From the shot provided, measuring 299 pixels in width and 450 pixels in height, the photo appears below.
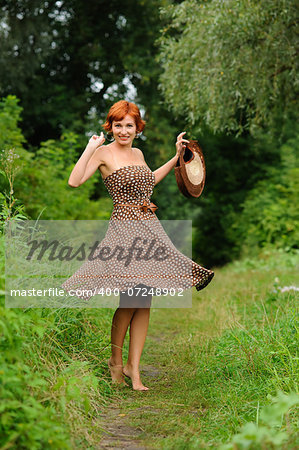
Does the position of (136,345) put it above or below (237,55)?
below

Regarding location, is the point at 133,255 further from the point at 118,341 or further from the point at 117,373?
the point at 117,373

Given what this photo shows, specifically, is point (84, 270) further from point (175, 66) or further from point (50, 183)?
point (175, 66)

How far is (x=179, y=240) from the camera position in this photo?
18.6 metres

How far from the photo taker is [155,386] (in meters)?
3.89

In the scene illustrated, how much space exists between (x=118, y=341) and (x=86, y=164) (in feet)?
4.21

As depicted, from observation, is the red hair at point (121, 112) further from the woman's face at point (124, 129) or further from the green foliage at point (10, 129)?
the green foliage at point (10, 129)

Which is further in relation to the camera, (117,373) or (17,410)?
(117,373)

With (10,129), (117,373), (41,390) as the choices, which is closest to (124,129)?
(117,373)

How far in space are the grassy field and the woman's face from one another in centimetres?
130

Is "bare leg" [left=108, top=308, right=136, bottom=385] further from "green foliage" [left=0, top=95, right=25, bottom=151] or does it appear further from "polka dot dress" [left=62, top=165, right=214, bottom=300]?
"green foliage" [left=0, top=95, right=25, bottom=151]

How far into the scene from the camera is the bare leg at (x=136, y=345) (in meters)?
3.81

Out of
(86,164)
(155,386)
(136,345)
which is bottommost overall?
(155,386)

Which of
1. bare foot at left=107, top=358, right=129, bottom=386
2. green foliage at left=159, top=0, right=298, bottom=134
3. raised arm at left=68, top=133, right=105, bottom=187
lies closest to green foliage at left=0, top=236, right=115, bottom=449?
bare foot at left=107, top=358, right=129, bottom=386

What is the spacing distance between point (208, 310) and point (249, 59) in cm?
399
